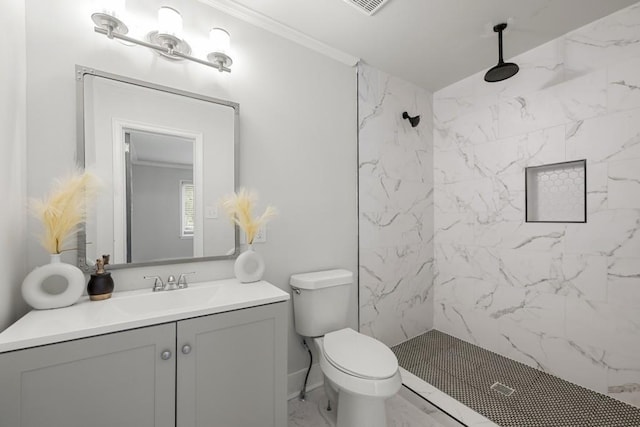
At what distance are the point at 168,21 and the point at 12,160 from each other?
91cm

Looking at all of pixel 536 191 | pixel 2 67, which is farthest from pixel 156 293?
pixel 536 191

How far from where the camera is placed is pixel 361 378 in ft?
4.16

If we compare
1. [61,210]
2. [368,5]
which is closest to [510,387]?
[368,5]

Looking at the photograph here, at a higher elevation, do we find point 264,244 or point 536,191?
point 536,191

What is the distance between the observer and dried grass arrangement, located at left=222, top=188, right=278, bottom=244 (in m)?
1.57

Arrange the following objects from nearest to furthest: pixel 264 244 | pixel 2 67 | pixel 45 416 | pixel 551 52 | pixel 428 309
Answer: pixel 45 416
pixel 2 67
pixel 264 244
pixel 551 52
pixel 428 309

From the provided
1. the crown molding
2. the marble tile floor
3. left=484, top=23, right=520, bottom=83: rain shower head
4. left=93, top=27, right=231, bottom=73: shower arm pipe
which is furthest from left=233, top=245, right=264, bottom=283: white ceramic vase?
left=484, top=23, right=520, bottom=83: rain shower head

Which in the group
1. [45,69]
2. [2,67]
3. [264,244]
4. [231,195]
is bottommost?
[264,244]

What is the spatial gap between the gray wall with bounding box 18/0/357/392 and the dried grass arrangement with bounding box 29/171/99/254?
0.09 metres

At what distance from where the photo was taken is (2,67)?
99cm

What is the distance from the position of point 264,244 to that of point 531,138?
7.07ft

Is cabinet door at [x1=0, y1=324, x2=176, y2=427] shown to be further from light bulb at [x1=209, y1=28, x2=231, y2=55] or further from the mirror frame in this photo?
light bulb at [x1=209, y1=28, x2=231, y2=55]

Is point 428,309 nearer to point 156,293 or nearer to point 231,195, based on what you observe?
point 231,195

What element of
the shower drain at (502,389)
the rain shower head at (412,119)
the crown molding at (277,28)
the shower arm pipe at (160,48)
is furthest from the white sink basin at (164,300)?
the rain shower head at (412,119)
